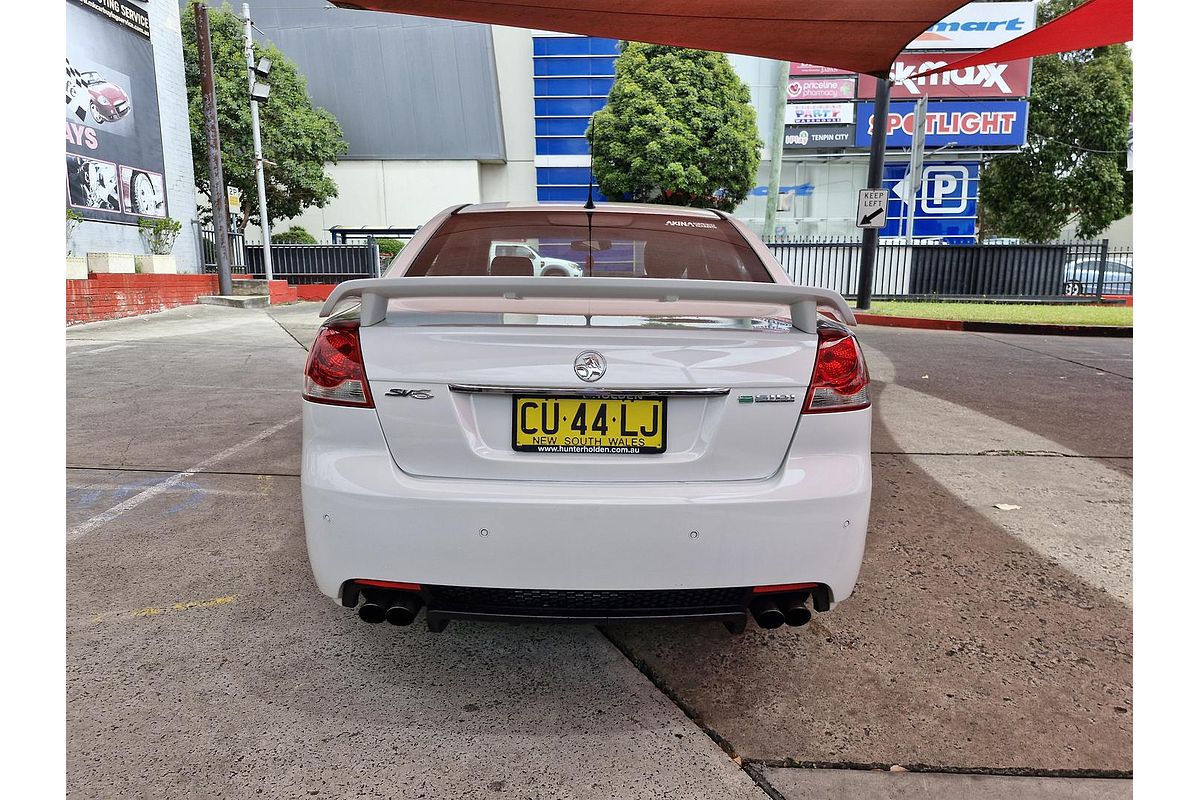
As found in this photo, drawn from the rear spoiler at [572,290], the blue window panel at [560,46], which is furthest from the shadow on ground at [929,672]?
the blue window panel at [560,46]

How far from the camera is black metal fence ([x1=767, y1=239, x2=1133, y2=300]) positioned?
66.3 feet

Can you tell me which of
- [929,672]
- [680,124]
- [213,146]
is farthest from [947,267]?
[929,672]

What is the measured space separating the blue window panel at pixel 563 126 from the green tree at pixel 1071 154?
18.4 meters

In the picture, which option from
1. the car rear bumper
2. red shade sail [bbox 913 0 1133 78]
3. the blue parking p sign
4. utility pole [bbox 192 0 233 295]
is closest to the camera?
the car rear bumper

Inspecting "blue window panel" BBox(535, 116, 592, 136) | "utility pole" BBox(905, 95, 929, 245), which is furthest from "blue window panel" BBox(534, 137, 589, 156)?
"utility pole" BBox(905, 95, 929, 245)

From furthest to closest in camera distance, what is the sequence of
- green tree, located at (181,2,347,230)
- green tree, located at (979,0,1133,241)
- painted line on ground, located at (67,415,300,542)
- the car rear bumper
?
green tree, located at (979,0,1133,241), green tree, located at (181,2,347,230), painted line on ground, located at (67,415,300,542), the car rear bumper

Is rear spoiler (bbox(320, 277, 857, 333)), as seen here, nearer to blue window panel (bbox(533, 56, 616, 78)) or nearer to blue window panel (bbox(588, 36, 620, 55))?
blue window panel (bbox(588, 36, 620, 55))

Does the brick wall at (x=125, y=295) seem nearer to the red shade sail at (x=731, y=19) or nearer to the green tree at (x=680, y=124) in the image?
the red shade sail at (x=731, y=19)

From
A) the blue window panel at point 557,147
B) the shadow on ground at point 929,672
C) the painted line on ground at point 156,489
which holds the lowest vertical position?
the shadow on ground at point 929,672

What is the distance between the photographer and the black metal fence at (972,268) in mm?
20203

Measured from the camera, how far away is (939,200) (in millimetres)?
30500

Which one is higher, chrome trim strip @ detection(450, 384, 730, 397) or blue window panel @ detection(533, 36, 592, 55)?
blue window panel @ detection(533, 36, 592, 55)

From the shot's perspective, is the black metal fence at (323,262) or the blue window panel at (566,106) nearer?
the black metal fence at (323,262)

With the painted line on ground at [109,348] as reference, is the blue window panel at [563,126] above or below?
above
